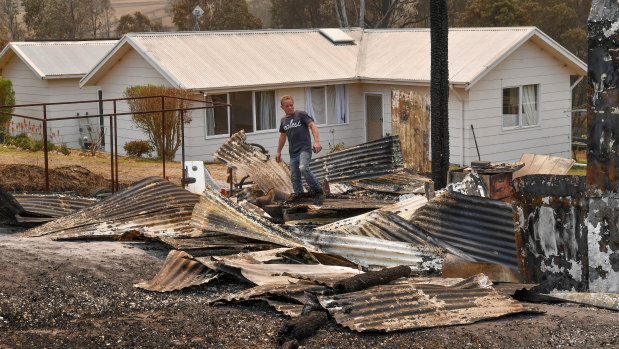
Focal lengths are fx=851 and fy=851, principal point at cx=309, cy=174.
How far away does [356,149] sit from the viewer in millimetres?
13648

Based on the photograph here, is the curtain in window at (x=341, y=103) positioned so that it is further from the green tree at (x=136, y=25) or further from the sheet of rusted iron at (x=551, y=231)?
the green tree at (x=136, y=25)

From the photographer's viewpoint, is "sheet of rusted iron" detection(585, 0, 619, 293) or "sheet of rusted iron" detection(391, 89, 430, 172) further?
"sheet of rusted iron" detection(391, 89, 430, 172)

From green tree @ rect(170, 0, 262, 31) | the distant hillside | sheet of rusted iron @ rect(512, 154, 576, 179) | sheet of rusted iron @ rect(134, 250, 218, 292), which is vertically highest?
the distant hillside

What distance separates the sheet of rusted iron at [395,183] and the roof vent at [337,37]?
1332 cm

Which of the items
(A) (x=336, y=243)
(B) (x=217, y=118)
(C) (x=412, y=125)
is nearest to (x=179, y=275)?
(A) (x=336, y=243)

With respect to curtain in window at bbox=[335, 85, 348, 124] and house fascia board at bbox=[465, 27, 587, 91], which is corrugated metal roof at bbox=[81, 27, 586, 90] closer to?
house fascia board at bbox=[465, 27, 587, 91]

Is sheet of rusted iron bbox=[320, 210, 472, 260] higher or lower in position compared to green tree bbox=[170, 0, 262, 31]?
lower

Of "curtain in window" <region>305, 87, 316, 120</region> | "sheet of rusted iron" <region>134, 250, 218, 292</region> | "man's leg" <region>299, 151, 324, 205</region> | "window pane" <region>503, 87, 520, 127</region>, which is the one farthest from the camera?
"curtain in window" <region>305, 87, 316, 120</region>

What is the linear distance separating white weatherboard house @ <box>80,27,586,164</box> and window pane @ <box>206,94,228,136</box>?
0.13 feet

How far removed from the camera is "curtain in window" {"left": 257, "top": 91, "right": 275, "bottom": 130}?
2400 cm

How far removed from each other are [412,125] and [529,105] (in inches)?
155

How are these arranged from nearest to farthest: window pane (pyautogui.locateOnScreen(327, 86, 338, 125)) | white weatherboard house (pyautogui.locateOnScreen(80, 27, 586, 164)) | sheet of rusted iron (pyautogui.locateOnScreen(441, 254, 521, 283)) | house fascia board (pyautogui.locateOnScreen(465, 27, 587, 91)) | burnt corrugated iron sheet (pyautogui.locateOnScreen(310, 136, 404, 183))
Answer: sheet of rusted iron (pyautogui.locateOnScreen(441, 254, 521, 283))
burnt corrugated iron sheet (pyautogui.locateOnScreen(310, 136, 404, 183))
house fascia board (pyautogui.locateOnScreen(465, 27, 587, 91))
white weatherboard house (pyautogui.locateOnScreen(80, 27, 586, 164))
window pane (pyautogui.locateOnScreen(327, 86, 338, 125))

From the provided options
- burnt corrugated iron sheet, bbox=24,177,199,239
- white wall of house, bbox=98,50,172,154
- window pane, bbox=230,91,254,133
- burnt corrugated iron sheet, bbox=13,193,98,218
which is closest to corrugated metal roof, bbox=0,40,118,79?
white wall of house, bbox=98,50,172,154

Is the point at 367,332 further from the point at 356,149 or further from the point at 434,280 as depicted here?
the point at 356,149
